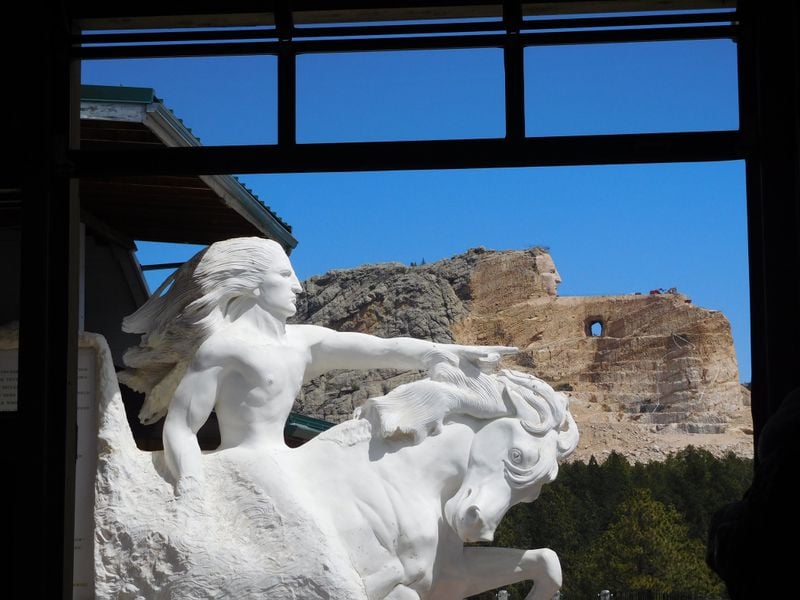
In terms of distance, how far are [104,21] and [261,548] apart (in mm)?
2016

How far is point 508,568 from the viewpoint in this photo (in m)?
5.65

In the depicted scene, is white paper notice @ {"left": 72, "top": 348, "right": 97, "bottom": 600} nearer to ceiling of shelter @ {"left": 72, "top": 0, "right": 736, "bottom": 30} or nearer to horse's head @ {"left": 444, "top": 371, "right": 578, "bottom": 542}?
horse's head @ {"left": 444, "top": 371, "right": 578, "bottom": 542}

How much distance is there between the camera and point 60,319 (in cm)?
396

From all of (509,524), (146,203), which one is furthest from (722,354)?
(146,203)

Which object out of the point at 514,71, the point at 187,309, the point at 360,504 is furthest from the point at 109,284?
the point at 514,71

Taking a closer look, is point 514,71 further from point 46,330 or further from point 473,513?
point 473,513

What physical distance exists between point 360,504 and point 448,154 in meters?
1.95

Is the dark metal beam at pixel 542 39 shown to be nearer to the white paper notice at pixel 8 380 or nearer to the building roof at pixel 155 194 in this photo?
the white paper notice at pixel 8 380

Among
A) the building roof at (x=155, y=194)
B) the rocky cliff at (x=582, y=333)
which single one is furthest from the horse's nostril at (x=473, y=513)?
the rocky cliff at (x=582, y=333)

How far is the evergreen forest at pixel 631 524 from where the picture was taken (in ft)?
105

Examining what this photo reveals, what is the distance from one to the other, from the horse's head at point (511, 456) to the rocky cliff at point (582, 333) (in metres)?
40.3

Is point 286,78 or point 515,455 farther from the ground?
point 286,78

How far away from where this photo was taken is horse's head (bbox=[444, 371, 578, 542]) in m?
5.45

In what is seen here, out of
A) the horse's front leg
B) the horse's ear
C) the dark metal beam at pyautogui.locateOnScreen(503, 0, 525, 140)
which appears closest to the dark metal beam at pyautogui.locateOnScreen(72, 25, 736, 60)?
the dark metal beam at pyautogui.locateOnScreen(503, 0, 525, 140)
